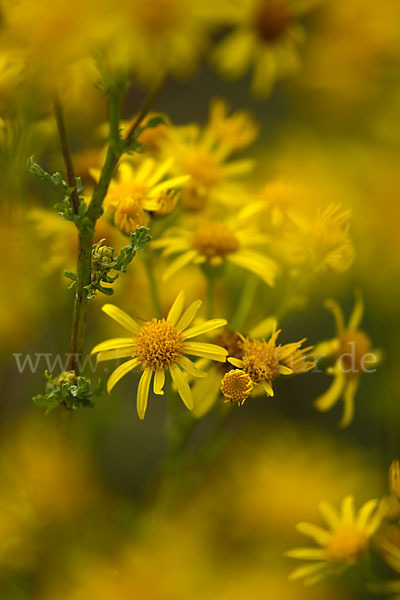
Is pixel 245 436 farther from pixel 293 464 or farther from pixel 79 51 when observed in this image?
pixel 79 51

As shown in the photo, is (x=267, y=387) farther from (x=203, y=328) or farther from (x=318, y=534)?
(x=318, y=534)

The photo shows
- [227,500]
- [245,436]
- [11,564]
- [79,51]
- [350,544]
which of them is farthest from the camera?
[245,436]

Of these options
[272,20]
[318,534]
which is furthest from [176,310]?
[272,20]

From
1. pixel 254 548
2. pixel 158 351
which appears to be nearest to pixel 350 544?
pixel 254 548

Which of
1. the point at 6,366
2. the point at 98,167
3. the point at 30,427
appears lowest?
the point at 30,427

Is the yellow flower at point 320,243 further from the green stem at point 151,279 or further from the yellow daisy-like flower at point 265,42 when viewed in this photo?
the yellow daisy-like flower at point 265,42

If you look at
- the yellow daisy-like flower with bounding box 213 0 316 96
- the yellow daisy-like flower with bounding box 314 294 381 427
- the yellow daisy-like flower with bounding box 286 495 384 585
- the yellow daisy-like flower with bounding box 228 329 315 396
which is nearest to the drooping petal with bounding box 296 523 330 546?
the yellow daisy-like flower with bounding box 286 495 384 585
